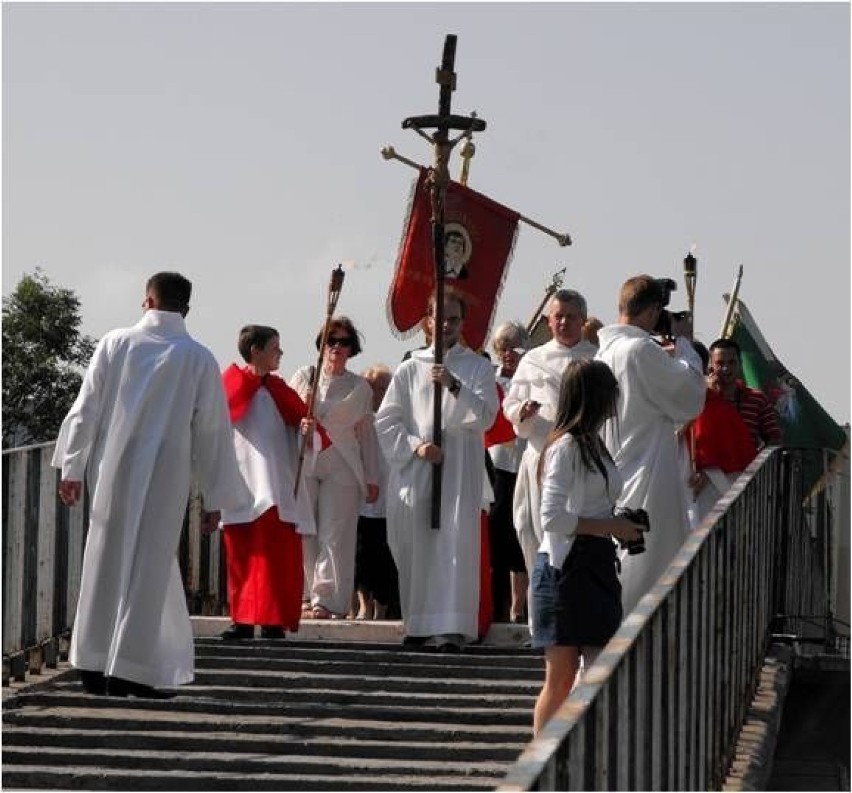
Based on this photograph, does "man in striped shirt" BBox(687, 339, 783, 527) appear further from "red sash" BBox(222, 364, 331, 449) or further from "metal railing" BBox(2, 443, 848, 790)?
"red sash" BBox(222, 364, 331, 449)

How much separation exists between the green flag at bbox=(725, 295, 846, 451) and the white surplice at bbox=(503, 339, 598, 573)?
13.1 ft

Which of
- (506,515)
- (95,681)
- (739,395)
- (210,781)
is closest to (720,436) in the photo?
(739,395)

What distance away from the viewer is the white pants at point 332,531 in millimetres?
17797

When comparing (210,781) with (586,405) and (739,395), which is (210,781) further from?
(739,395)

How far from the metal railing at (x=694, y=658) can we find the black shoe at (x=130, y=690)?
2.67 meters

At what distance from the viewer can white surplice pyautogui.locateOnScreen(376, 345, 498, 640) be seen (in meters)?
16.4

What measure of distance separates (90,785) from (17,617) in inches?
87.9

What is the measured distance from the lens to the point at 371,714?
14078 millimetres

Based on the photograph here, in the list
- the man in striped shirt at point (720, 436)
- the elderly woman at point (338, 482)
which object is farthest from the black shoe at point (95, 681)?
the man in striped shirt at point (720, 436)

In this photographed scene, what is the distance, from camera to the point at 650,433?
1445 centimetres

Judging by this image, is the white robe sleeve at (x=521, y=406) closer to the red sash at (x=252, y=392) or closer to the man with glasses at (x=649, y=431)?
the man with glasses at (x=649, y=431)

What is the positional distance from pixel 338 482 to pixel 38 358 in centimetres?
3347

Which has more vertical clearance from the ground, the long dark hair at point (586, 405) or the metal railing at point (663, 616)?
the long dark hair at point (586, 405)

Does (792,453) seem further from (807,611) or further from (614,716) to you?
(614,716)
